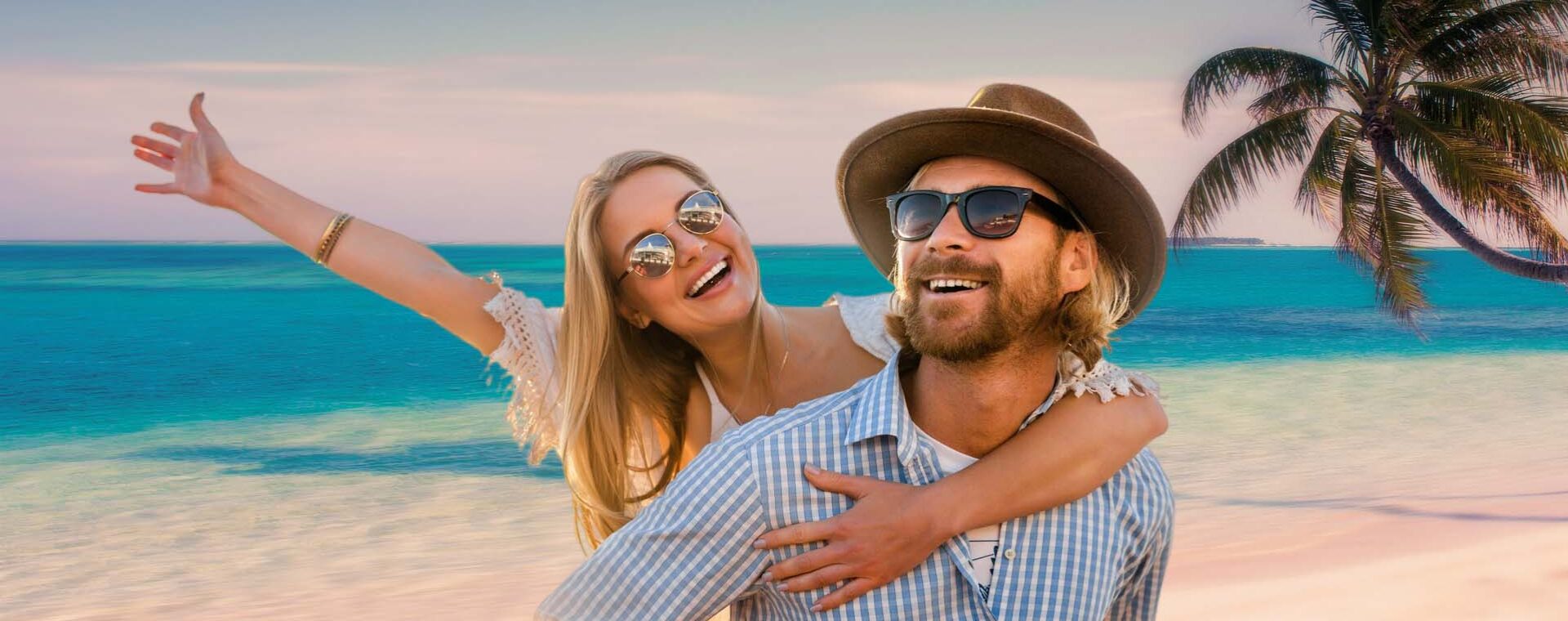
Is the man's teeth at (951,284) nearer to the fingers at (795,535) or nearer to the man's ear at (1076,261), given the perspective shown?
the man's ear at (1076,261)

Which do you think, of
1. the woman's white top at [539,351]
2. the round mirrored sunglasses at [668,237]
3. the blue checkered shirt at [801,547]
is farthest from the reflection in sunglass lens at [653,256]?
the blue checkered shirt at [801,547]

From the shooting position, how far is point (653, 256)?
12.2 ft

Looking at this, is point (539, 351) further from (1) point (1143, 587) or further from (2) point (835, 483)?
(1) point (1143, 587)

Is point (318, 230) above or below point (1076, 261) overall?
above

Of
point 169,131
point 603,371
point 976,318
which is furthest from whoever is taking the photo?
point 169,131

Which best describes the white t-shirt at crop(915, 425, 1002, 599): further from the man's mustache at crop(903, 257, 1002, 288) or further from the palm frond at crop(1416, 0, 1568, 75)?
the palm frond at crop(1416, 0, 1568, 75)

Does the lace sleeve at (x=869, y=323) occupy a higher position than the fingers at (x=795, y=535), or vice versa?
the lace sleeve at (x=869, y=323)

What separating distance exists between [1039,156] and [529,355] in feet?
7.24

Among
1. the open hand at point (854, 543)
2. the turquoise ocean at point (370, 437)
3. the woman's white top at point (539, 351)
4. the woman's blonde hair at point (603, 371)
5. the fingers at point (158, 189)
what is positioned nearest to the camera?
the open hand at point (854, 543)

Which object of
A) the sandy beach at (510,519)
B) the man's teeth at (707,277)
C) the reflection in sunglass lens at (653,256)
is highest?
the reflection in sunglass lens at (653,256)

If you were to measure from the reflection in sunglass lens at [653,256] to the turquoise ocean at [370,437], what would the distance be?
6.21 metres

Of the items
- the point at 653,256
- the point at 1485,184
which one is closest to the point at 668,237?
the point at 653,256

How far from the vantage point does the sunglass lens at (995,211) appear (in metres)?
2.26

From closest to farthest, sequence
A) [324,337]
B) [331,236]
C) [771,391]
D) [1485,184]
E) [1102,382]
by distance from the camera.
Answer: [1102,382] < [331,236] < [771,391] < [1485,184] < [324,337]
